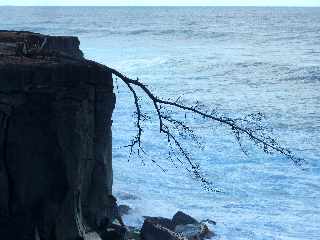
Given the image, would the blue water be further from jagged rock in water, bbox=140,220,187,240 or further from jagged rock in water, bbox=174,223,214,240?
jagged rock in water, bbox=140,220,187,240

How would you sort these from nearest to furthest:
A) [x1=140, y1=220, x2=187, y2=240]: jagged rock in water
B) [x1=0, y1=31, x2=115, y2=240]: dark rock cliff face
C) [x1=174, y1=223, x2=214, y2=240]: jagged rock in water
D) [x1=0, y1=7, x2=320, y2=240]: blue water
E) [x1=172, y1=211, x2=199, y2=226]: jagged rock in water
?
[x1=0, y1=31, x2=115, y2=240]: dark rock cliff face
[x1=140, y1=220, x2=187, y2=240]: jagged rock in water
[x1=174, y1=223, x2=214, y2=240]: jagged rock in water
[x1=172, y1=211, x2=199, y2=226]: jagged rock in water
[x1=0, y1=7, x2=320, y2=240]: blue water

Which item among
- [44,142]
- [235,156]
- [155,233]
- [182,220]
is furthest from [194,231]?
[235,156]

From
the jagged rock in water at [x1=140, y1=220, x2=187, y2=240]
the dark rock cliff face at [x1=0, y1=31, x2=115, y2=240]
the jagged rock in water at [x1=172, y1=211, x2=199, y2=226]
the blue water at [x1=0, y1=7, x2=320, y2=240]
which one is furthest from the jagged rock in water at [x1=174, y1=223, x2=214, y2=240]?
the dark rock cliff face at [x1=0, y1=31, x2=115, y2=240]

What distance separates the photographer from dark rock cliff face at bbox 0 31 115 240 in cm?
570

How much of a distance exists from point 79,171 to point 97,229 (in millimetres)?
974

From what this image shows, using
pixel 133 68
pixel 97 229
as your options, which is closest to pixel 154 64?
pixel 133 68

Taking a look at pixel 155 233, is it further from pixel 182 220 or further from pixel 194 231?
pixel 182 220

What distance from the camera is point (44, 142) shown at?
5844 mm

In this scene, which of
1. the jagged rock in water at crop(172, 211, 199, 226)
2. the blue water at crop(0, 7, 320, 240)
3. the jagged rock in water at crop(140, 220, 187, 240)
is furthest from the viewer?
the blue water at crop(0, 7, 320, 240)

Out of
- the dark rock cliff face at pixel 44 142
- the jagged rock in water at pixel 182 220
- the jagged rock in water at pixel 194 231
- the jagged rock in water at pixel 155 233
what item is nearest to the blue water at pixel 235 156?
the jagged rock in water at pixel 194 231

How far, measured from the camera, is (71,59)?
244 inches

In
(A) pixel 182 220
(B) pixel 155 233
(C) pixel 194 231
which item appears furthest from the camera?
(A) pixel 182 220

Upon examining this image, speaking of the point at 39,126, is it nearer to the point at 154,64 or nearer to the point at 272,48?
the point at 154,64

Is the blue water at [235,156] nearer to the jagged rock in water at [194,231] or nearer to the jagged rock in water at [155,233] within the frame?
the jagged rock in water at [194,231]
